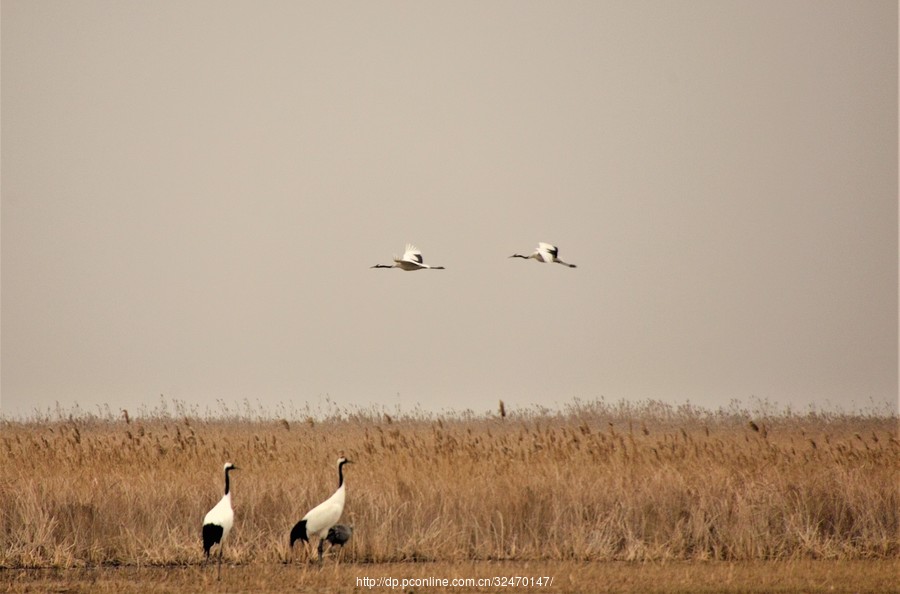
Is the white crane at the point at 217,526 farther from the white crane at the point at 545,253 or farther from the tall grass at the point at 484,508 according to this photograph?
the white crane at the point at 545,253

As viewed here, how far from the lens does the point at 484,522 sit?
14.7 meters

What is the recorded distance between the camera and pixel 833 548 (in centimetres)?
1398

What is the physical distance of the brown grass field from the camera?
12477 millimetres

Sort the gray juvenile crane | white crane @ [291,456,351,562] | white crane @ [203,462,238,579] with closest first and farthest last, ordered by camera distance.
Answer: white crane @ [203,462,238,579]
white crane @ [291,456,351,562]
the gray juvenile crane

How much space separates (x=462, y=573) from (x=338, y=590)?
1563 millimetres

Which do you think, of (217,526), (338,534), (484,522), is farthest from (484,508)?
(217,526)

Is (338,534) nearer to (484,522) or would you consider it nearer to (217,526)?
(217,526)

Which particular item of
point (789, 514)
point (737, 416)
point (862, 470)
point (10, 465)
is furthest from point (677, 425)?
point (10, 465)

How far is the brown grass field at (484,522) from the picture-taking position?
40.9 feet

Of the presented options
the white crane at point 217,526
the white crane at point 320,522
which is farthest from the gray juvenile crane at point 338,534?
the white crane at point 217,526

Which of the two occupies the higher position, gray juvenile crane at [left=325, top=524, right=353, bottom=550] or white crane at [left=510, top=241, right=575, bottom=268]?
white crane at [left=510, top=241, right=575, bottom=268]

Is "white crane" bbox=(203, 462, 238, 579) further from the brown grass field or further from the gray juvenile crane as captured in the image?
the gray juvenile crane

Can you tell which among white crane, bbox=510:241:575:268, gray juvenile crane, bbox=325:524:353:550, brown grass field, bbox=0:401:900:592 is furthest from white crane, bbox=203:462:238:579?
white crane, bbox=510:241:575:268

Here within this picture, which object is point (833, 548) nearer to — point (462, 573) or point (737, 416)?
point (462, 573)
